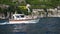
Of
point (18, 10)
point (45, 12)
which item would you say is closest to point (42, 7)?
point (45, 12)

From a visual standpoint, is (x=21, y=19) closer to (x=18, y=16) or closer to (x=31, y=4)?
(x=18, y=16)

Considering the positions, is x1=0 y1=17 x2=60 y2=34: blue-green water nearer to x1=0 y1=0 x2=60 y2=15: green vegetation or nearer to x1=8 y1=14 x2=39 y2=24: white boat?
x1=8 y1=14 x2=39 y2=24: white boat


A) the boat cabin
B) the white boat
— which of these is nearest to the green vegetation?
the boat cabin

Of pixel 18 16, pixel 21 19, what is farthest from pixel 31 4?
pixel 21 19

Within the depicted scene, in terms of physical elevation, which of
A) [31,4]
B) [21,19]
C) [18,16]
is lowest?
[21,19]

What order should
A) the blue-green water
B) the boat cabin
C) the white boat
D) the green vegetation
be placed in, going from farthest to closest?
the green vegetation, the boat cabin, the white boat, the blue-green water

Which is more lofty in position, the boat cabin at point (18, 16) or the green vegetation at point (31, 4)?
the green vegetation at point (31, 4)

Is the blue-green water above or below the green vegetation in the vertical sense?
below

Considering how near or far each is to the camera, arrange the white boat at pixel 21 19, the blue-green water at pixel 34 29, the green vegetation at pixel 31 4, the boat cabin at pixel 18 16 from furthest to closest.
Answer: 1. the green vegetation at pixel 31 4
2. the boat cabin at pixel 18 16
3. the white boat at pixel 21 19
4. the blue-green water at pixel 34 29

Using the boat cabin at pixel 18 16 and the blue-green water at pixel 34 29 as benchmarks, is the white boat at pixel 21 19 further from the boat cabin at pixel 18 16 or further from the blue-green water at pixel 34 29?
the blue-green water at pixel 34 29

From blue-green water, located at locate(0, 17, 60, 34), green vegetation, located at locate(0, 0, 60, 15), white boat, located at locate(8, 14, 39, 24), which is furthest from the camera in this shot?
green vegetation, located at locate(0, 0, 60, 15)

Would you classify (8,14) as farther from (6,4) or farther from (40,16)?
(40,16)

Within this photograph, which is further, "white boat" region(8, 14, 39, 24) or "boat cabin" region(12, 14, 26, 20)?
"boat cabin" region(12, 14, 26, 20)

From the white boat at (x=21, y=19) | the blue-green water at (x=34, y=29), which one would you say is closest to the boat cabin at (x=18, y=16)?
the white boat at (x=21, y=19)
